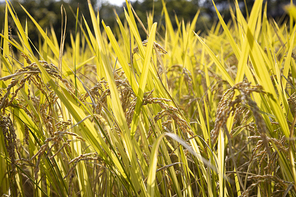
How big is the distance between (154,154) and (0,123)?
50 cm

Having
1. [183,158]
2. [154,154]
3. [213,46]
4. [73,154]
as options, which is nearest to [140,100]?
[154,154]

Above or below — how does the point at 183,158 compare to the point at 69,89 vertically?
below

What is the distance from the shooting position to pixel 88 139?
2.08ft

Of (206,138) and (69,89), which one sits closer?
(69,89)

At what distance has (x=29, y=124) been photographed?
2.41 ft

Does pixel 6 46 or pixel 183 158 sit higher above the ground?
pixel 6 46

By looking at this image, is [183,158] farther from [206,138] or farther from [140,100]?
[140,100]

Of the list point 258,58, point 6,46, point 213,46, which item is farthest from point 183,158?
point 213,46

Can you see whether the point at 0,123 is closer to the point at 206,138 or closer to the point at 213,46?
the point at 206,138

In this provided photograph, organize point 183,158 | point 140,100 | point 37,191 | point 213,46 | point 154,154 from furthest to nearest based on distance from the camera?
point 213,46
point 37,191
point 183,158
point 140,100
point 154,154

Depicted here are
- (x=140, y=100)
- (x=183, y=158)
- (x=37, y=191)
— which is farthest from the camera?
(x=37, y=191)

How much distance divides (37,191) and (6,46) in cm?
62

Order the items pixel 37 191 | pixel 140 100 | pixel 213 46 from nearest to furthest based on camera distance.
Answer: pixel 140 100, pixel 37 191, pixel 213 46

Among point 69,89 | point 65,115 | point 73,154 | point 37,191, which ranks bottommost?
point 37,191
